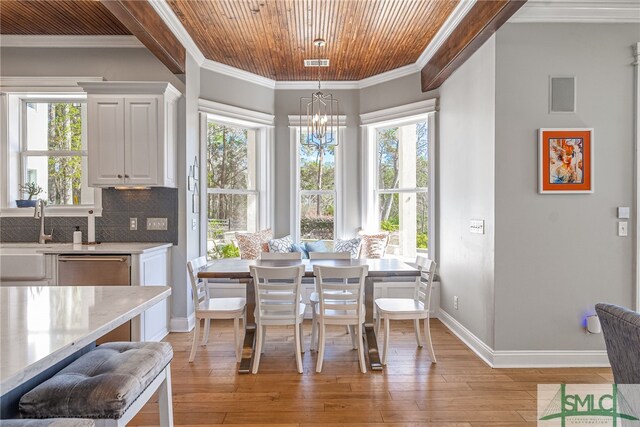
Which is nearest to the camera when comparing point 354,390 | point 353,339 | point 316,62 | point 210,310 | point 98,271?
point 354,390

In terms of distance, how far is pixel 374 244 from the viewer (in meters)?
4.93

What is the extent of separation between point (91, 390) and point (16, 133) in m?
3.85

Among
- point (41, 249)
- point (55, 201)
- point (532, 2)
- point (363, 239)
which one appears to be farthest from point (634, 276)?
point (55, 201)

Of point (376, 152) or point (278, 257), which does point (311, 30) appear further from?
point (278, 257)

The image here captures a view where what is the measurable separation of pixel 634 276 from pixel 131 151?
4559 mm

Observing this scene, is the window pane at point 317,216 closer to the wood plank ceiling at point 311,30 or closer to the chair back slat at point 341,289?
the wood plank ceiling at point 311,30

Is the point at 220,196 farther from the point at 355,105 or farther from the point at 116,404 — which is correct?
the point at 116,404

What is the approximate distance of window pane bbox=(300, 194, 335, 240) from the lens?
5359mm

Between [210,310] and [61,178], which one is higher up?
[61,178]

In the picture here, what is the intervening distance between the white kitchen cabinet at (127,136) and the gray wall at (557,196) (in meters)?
3.06

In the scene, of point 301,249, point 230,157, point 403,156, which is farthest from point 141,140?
point 403,156

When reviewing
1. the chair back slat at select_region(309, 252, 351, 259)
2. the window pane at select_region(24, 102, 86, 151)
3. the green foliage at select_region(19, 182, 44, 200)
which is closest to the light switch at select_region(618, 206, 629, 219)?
the chair back slat at select_region(309, 252, 351, 259)

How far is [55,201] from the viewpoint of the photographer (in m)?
3.97

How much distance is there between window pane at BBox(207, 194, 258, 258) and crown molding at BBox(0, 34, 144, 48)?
1900 millimetres
